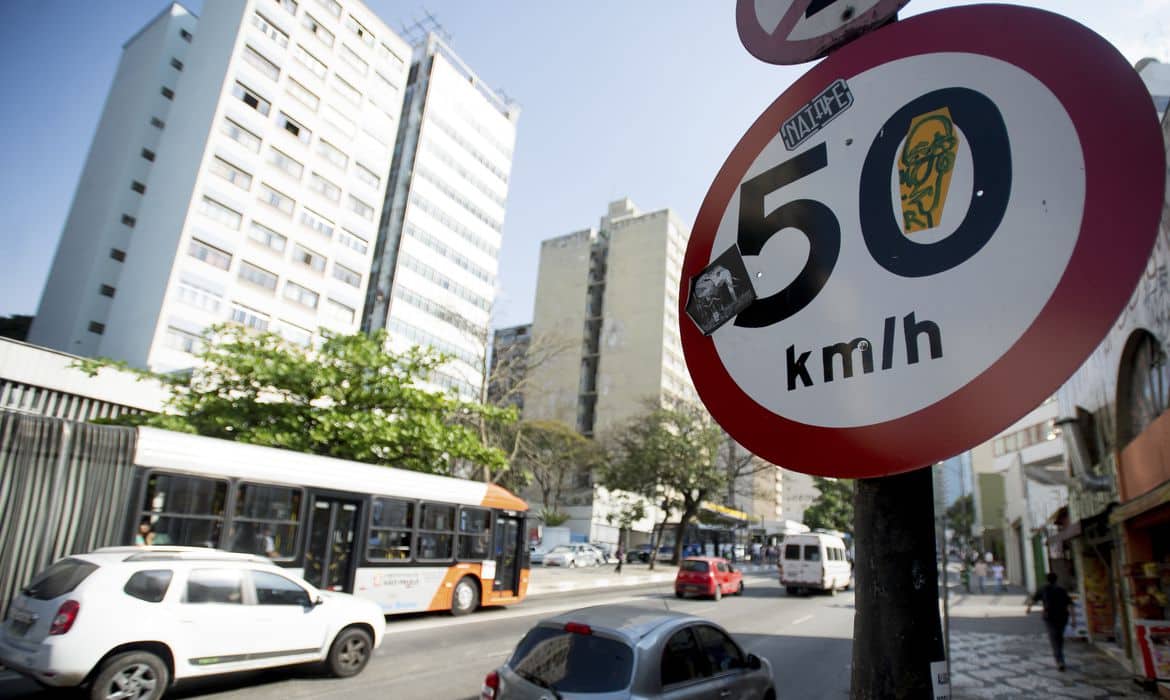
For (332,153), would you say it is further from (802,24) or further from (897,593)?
(897,593)

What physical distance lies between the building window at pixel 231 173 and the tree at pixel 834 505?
2198 inches

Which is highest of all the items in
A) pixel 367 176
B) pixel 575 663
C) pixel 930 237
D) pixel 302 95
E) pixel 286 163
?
pixel 302 95

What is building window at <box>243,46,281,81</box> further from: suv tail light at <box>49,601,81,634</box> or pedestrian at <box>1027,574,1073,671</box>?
pedestrian at <box>1027,574,1073,671</box>

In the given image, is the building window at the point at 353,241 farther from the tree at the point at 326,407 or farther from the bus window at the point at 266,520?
the bus window at the point at 266,520

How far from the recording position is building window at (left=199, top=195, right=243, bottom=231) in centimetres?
3719

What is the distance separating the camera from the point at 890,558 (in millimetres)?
1803

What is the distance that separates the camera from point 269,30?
4256 cm

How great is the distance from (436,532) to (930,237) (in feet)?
46.3

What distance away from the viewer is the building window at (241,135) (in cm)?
3912

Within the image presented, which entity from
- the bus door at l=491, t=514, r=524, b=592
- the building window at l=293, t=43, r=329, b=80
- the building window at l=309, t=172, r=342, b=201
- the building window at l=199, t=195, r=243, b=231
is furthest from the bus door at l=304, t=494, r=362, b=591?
the building window at l=293, t=43, r=329, b=80

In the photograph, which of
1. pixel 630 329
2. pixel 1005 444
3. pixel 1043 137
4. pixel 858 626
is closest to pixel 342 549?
pixel 858 626

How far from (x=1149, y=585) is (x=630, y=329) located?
61404 mm

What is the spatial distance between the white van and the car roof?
66.0 ft

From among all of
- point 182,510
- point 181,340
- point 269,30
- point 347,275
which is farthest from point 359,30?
point 182,510
